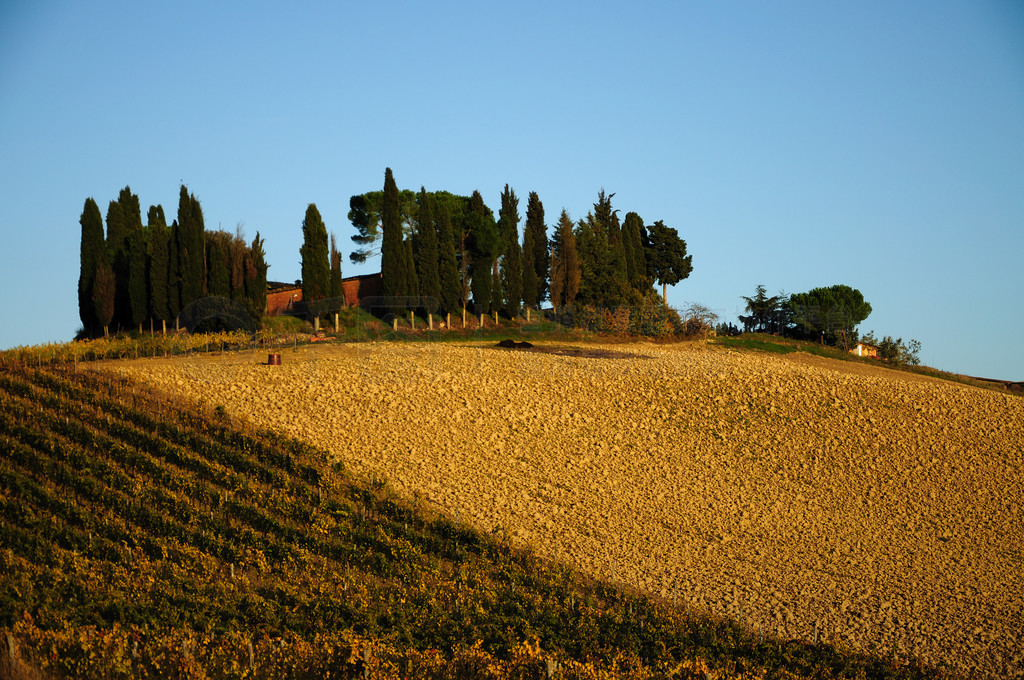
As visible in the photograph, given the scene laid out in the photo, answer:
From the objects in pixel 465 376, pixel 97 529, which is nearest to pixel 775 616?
pixel 97 529

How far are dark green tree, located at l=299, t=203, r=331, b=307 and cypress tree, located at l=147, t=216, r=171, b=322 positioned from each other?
224 inches

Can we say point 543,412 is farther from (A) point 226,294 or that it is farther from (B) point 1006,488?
(A) point 226,294

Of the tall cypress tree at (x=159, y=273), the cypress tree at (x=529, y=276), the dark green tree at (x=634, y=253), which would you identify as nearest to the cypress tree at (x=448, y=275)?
the cypress tree at (x=529, y=276)

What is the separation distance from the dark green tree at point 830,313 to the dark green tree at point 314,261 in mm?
25383

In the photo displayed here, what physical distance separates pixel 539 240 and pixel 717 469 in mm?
30540

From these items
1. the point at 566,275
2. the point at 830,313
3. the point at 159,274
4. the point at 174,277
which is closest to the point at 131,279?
the point at 159,274

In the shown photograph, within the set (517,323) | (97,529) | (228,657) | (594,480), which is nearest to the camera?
(228,657)

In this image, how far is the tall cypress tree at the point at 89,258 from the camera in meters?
34.0

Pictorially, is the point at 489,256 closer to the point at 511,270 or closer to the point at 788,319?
the point at 511,270

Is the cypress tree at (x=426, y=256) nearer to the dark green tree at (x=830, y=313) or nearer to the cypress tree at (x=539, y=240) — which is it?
the cypress tree at (x=539, y=240)

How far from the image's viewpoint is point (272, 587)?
13766 mm

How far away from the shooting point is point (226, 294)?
34094 millimetres

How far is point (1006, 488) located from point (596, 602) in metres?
12.2

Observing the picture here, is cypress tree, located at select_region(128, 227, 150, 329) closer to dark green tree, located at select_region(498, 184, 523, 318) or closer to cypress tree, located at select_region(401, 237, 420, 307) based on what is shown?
cypress tree, located at select_region(401, 237, 420, 307)
